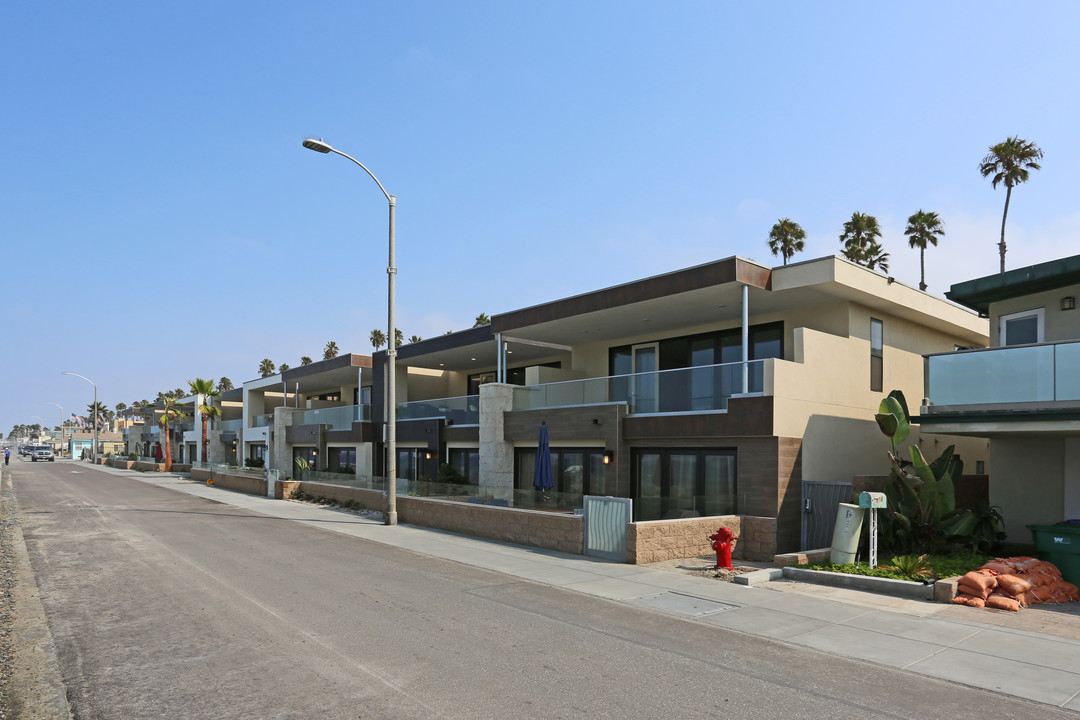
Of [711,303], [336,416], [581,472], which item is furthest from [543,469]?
[336,416]

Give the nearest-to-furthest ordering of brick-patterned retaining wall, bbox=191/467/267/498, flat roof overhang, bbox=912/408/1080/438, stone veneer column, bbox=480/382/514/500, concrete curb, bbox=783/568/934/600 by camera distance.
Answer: concrete curb, bbox=783/568/934/600
flat roof overhang, bbox=912/408/1080/438
stone veneer column, bbox=480/382/514/500
brick-patterned retaining wall, bbox=191/467/267/498

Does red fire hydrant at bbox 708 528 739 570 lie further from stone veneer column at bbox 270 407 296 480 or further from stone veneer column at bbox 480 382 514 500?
stone veneer column at bbox 270 407 296 480

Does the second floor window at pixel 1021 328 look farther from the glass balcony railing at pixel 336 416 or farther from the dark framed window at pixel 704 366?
the glass balcony railing at pixel 336 416

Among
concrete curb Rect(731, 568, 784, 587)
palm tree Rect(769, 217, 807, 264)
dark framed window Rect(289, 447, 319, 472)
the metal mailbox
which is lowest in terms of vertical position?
dark framed window Rect(289, 447, 319, 472)

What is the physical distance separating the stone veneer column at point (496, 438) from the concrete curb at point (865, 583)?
12.2m

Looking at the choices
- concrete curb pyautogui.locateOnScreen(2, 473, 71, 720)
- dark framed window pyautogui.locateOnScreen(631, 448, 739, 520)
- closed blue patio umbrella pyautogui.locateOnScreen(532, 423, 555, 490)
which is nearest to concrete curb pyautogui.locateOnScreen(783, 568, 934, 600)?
dark framed window pyautogui.locateOnScreen(631, 448, 739, 520)

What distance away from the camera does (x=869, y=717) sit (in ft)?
20.9

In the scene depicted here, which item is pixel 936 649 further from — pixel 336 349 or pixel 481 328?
pixel 336 349

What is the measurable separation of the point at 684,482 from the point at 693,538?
3310 millimetres

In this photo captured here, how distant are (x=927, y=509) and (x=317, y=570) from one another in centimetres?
1220

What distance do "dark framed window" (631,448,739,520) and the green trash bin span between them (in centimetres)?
600

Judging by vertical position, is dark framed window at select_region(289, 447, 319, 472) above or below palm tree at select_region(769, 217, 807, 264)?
below

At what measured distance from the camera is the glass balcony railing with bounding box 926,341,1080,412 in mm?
12633

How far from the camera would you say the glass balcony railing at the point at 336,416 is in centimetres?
3422
